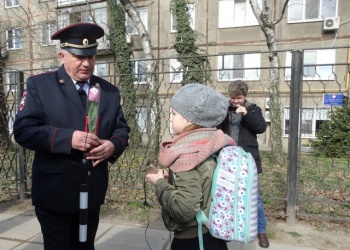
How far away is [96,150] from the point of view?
1.71 meters

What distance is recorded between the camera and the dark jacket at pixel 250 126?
287cm

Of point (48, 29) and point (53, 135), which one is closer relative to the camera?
point (53, 135)

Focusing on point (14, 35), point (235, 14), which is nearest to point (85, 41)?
point (14, 35)

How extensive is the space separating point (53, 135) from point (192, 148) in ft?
2.60

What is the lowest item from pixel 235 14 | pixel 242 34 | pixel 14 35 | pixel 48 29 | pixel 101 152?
pixel 101 152

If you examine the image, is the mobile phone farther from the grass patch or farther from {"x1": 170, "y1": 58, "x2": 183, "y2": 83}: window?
the grass patch

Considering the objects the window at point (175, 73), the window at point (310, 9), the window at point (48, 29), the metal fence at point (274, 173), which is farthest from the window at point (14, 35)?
the window at point (310, 9)

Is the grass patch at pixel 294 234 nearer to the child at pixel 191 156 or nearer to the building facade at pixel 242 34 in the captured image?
the child at pixel 191 156

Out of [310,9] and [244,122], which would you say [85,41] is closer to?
[244,122]

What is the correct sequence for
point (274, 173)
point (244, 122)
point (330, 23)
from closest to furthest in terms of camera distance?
point (244, 122), point (274, 173), point (330, 23)

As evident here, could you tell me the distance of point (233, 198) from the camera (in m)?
1.49

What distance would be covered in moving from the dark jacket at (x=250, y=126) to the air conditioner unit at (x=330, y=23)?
11849mm

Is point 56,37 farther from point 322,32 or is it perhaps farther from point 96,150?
point 322,32

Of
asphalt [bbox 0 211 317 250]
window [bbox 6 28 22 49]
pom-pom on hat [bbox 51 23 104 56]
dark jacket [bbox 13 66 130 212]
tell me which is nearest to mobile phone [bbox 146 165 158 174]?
dark jacket [bbox 13 66 130 212]
